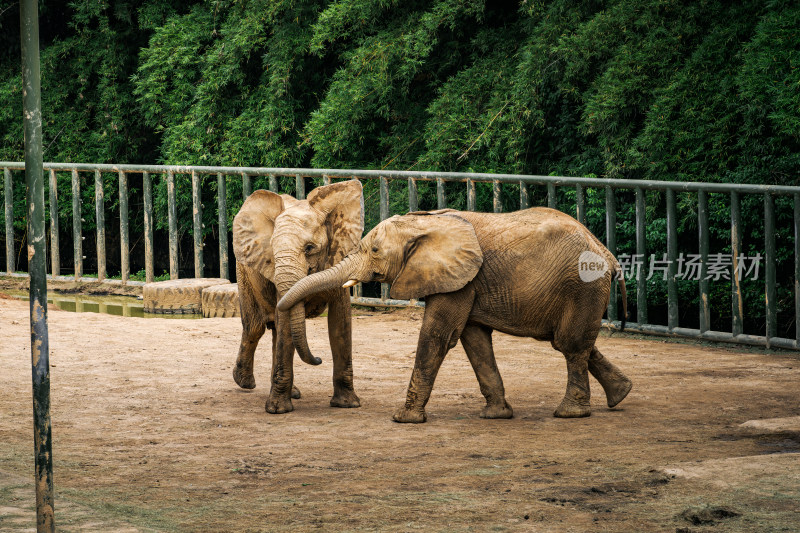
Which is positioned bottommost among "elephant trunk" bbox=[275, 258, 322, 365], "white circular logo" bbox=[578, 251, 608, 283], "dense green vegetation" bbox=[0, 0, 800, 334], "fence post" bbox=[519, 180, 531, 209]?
"elephant trunk" bbox=[275, 258, 322, 365]

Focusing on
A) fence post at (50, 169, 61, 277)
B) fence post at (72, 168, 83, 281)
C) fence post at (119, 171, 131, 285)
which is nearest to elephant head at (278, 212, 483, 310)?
fence post at (119, 171, 131, 285)

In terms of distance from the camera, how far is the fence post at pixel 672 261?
11.5 metres

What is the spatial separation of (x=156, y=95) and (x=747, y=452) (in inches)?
493

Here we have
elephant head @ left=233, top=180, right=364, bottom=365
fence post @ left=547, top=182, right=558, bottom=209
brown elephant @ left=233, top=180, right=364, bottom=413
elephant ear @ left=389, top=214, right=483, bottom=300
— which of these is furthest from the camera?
fence post @ left=547, top=182, right=558, bottom=209

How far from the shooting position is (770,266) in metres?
10.8

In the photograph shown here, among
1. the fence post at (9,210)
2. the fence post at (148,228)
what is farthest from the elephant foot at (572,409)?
the fence post at (9,210)

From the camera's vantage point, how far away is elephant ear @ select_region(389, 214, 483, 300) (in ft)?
27.0

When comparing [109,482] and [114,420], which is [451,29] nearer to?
[114,420]

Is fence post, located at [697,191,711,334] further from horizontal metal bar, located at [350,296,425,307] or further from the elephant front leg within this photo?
the elephant front leg

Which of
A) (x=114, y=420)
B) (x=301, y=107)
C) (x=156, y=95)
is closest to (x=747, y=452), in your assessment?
(x=114, y=420)

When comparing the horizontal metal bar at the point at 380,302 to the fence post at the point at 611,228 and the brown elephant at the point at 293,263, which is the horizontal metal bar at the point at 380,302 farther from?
the brown elephant at the point at 293,263

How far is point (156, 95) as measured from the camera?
58.6 feet

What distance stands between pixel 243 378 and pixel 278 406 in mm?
928

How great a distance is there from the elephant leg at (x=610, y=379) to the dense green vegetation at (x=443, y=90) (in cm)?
336
